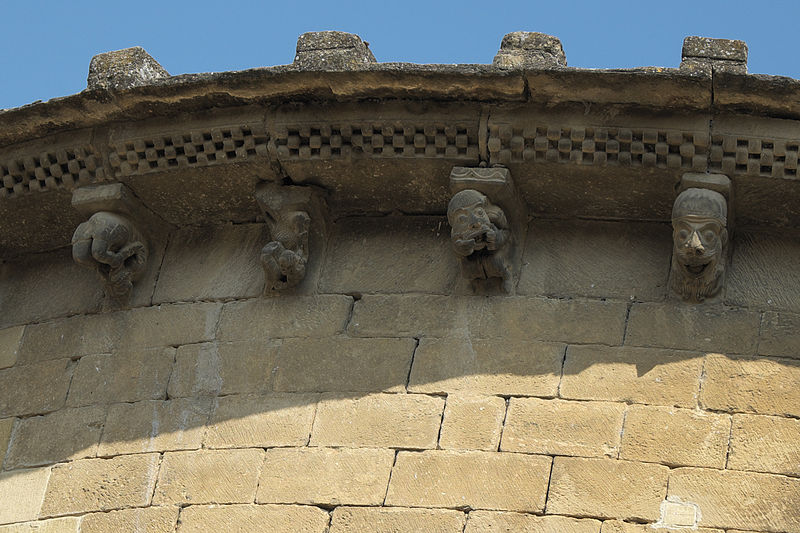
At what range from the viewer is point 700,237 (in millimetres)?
7004

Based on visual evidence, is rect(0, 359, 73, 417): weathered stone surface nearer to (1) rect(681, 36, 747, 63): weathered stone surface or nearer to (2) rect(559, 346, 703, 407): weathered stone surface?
(2) rect(559, 346, 703, 407): weathered stone surface

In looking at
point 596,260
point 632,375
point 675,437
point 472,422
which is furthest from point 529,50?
point 675,437

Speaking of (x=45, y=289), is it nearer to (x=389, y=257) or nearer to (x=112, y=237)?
(x=112, y=237)

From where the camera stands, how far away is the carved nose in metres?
6.96

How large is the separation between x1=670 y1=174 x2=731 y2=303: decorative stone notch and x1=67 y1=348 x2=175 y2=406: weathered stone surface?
2669mm

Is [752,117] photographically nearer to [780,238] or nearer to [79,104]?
[780,238]

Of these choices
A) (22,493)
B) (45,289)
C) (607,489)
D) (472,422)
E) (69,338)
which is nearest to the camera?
(607,489)

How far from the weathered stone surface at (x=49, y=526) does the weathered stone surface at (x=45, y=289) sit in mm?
1331

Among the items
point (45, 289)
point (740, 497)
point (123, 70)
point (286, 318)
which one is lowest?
point (740, 497)

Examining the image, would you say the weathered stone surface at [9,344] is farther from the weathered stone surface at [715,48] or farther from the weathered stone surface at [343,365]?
the weathered stone surface at [715,48]

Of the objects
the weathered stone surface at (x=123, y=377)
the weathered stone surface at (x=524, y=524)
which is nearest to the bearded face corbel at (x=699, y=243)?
the weathered stone surface at (x=524, y=524)

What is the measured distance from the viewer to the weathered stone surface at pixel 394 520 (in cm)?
653

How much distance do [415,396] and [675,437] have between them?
127 centimetres

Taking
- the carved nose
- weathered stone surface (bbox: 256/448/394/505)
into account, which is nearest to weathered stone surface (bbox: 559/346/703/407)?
the carved nose
